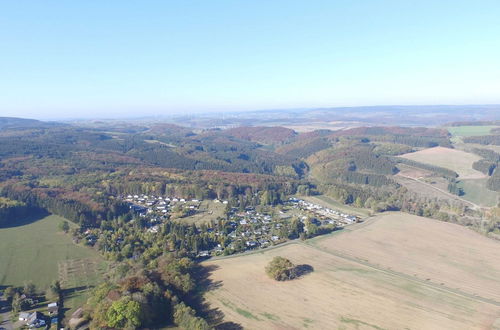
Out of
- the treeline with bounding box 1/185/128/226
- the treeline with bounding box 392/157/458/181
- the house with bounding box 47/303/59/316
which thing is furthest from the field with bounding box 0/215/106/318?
the treeline with bounding box 392/157/458/181

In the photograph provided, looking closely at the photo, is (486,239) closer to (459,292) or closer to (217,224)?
(459,292)

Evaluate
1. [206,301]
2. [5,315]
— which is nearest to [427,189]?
[206,301]

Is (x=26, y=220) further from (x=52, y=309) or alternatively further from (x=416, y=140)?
(x=416, y=140)

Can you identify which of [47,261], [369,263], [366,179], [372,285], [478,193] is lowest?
[478,193]

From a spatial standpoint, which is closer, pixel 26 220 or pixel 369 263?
pixel 369 263

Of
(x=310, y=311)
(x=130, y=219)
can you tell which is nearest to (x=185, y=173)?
(x=130, y=219)

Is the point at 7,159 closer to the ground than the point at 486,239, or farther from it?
farther from it
